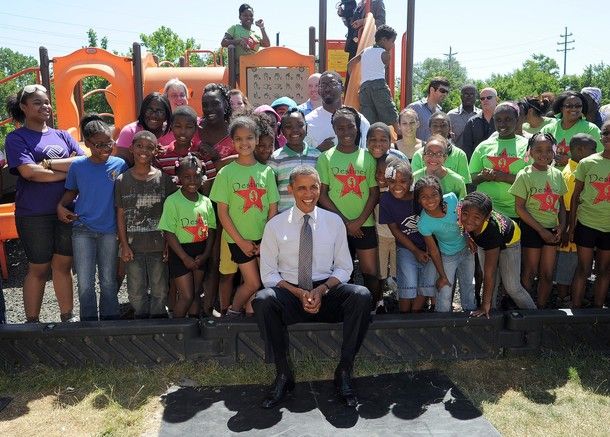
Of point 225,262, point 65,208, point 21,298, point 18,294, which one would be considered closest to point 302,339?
point 225,262

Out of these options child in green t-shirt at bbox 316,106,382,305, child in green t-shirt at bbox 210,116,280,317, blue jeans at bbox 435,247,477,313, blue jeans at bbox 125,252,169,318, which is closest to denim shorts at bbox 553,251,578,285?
blue jeans at bbox 435,247,477,313

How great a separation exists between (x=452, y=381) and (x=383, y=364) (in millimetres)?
512

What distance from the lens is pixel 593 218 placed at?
4738 millimetres

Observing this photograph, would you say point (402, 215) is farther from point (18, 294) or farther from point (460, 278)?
point (18, 294)

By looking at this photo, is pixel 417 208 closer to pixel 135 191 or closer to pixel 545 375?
pixel 545 375

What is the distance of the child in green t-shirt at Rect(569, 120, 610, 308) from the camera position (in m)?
4.66

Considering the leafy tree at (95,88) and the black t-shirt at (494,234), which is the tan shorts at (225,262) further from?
the leafy tree at (95,88)

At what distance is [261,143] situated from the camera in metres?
4.48

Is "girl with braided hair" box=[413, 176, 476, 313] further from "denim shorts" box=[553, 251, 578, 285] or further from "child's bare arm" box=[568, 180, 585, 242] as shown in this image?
"denim shorts" box=[553, 251, 578, 285]

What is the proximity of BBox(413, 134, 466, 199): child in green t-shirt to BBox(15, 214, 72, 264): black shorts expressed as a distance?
2.80 metres

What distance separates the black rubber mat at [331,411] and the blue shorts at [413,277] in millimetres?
729

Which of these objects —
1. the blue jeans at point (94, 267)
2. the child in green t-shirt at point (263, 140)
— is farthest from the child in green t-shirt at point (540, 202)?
the blue jeans at point (94, 267)

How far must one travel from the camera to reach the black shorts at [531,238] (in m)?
4.74

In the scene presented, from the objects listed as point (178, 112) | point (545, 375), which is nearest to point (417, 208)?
point (545, 375)
